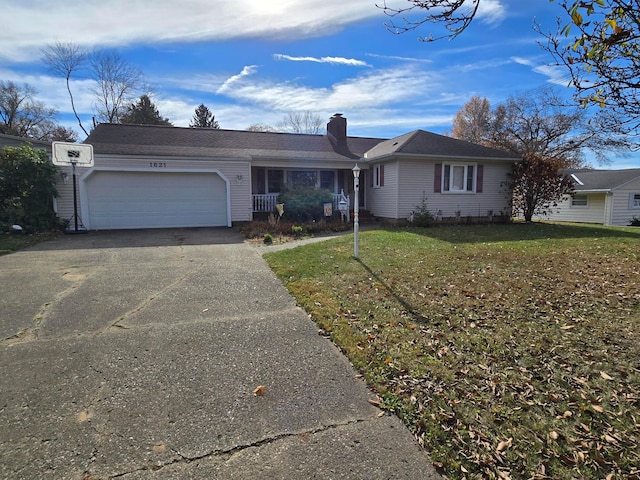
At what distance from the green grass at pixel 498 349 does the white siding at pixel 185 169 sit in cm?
701

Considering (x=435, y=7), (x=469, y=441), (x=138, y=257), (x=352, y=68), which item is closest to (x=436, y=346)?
(x=469, y=441)

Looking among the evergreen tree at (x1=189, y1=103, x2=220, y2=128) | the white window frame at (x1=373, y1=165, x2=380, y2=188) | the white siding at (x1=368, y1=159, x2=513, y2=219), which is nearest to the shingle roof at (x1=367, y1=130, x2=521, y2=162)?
the white siding at (x1=368, y1=159, x2=513, y2=219)

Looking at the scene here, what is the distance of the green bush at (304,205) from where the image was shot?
1390cm

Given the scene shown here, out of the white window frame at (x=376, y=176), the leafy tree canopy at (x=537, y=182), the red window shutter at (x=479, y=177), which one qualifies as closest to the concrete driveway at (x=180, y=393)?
the white window frame at (x=376, y=176)

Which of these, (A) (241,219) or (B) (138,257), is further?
(A) (241,219)

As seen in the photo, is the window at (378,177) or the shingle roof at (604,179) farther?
the shingle roof at (604,179)

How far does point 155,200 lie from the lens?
42.4 ft

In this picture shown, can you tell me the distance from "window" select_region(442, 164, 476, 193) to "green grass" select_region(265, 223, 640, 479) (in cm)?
725

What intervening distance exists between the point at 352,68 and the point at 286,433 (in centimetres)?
1379

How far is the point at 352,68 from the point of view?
43.7 ft

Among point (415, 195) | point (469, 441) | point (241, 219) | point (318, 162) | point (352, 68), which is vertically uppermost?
point (352, 68)

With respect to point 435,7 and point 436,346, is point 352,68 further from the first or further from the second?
point 436,346

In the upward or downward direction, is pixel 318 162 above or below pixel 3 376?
above

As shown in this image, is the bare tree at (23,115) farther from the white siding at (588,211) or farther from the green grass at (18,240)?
the white siding at (588,211)
